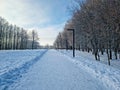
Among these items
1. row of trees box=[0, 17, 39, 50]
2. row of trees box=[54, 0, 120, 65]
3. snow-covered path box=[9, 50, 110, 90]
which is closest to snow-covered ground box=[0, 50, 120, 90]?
snow-covered path box=[9, 50, 110, 90]

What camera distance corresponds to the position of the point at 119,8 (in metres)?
22.1

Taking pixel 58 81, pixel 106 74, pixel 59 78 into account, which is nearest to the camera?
pixel 58 81

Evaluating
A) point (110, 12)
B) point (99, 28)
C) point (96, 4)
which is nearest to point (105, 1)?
point (110, 12)

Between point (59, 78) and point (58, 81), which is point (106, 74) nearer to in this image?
point (59, 78)

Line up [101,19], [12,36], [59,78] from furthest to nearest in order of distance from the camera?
1. [12,36]
2. [101,19]
3. [59,78]

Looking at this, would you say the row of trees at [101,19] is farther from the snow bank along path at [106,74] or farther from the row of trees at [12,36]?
the row of trees at [12,36]

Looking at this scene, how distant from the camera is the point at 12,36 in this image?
402ft

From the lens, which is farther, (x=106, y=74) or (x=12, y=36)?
(x=12, y=36)

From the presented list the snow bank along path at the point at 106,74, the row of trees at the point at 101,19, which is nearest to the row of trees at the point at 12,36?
the row of trees at the point at 101,19

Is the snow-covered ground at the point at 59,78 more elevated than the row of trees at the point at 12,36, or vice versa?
the row of trees at the point at 12,36

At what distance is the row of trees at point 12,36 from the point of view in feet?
343

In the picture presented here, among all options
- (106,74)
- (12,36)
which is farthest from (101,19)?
(12,36)

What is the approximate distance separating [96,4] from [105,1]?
3.48m

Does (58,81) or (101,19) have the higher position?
(101,19)
